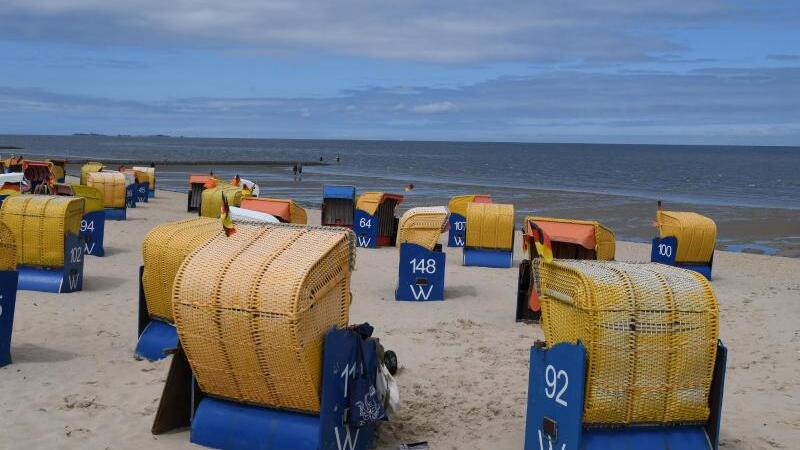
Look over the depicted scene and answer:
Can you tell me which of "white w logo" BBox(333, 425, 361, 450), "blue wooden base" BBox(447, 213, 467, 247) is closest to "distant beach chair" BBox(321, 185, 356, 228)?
"blue wooden base" BBox(447, 213, 467, 247)

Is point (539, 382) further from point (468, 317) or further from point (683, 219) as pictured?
point (683, 219)

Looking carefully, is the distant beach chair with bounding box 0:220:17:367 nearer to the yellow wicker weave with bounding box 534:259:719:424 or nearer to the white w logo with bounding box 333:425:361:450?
the white w logo with bounding box 333:425:361:450

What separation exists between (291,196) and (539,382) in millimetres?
40186

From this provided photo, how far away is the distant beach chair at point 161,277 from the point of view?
9297mm

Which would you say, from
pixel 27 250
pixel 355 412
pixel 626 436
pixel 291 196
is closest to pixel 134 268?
pixel 27 250

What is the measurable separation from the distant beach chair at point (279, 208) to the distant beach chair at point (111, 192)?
912 cm

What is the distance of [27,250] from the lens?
13.5 m

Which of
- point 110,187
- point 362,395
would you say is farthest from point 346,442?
point 110,187

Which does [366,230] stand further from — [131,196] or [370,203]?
[131,196]

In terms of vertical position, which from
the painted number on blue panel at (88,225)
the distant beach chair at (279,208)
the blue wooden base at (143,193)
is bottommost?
the blue wooden base at (143,193)

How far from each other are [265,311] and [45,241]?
822 centimetres

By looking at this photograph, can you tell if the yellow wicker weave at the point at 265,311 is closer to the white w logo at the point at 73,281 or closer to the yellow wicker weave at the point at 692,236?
the white w logo at the point at 73,281

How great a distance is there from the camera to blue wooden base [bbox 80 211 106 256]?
17969 mm

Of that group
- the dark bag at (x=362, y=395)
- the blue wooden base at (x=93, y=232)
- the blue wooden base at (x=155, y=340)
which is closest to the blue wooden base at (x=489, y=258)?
the blue wooden base at (x=93, y=232)
